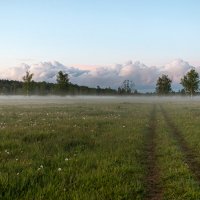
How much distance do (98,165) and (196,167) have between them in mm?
3618

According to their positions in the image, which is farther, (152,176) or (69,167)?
(69,167)

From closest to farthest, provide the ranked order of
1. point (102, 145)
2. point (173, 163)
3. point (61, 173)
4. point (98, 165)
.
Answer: point (61, 173)
point (98, 165)
point (173, 163)
point (102, 145)

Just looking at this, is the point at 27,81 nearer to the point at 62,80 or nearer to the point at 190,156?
the point at 62,80

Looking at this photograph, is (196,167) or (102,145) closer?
(196,167)

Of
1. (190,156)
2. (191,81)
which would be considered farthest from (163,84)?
(190,156)

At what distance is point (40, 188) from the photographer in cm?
901

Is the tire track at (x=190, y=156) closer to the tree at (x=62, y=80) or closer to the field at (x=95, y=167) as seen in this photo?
the field at (x=95, y=167)

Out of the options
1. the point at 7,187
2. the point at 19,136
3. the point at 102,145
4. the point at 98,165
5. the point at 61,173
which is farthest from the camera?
the point at 19,136

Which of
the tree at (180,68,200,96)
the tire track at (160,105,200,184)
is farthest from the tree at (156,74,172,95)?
the tire track at (160,105,200,184)

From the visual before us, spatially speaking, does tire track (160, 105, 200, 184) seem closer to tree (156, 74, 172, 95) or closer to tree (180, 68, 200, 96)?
tree (180, 68, 200, 96)

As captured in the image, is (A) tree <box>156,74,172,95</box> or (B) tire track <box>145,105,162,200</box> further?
(A) tree <box>156,74,172,95</box>

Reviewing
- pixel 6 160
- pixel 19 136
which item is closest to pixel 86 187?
pixel 6 160

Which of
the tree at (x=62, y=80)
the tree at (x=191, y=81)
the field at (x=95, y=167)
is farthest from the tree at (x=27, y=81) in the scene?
the field at (x=95, y=167)

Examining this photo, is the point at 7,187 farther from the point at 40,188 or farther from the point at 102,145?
the point at 102,145
